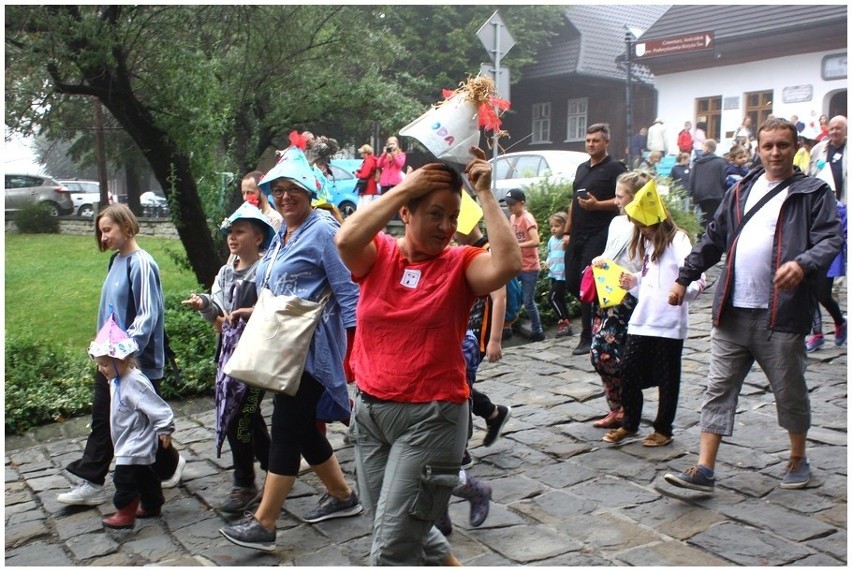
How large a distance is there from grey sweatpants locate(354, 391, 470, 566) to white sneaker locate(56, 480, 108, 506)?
257 centimetres

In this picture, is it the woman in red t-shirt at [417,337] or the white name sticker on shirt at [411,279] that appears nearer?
the woman in red t-shirt at [417,337]

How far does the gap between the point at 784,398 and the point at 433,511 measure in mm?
2440

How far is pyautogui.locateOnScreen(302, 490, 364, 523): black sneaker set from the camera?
4797 millimetres

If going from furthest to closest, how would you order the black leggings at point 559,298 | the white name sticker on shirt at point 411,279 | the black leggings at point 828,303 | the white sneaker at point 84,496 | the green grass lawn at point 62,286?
the green grass lawn at point 62,286, the black leggings at point 559,298, the black leggings at point 828,303, the white sneaker at point 84,496, the white name sticker on shirt at point 411,279

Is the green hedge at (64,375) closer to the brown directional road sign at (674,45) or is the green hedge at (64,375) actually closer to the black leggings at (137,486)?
the black leggings at (137,486)

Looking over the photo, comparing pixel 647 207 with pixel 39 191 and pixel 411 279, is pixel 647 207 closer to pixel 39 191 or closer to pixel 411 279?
pixel 411 279

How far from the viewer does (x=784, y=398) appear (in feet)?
15.8

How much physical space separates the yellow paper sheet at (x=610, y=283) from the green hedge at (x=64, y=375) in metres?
3.33

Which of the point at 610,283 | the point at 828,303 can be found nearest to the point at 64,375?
the point at 610,283

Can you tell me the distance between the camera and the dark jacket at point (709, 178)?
1262 cm

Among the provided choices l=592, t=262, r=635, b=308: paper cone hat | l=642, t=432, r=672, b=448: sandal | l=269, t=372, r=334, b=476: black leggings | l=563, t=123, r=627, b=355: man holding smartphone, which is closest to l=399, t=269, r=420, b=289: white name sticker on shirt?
l=269, t=372, r=334, b=476: black leggings

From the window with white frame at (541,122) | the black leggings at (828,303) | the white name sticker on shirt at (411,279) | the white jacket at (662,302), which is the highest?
the window with white frame at (541,122)

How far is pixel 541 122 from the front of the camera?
37094 mm

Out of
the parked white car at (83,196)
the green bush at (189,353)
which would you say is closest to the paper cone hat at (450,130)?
the green bush at (189,353)
